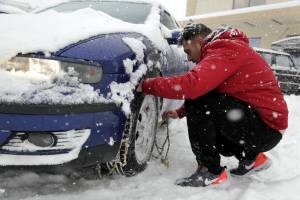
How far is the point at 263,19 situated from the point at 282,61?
753cm

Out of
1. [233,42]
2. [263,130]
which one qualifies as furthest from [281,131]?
[233,42]

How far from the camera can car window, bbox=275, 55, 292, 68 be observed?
11.8 m

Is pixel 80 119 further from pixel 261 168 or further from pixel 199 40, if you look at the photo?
pixel 261 168

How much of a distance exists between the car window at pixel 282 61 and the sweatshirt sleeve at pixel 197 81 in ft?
31.3

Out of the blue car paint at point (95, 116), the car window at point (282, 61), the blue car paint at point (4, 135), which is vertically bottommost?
the car window at point (282, 61)

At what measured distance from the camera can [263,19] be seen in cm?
1884

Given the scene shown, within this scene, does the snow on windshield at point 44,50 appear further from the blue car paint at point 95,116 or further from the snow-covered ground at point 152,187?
the snow-covered ground at point 152,187

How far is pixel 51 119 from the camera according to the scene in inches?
86.7

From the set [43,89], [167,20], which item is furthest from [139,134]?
[167,20]

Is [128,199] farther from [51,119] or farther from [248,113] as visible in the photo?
[248,113]

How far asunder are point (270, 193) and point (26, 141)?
154 cm

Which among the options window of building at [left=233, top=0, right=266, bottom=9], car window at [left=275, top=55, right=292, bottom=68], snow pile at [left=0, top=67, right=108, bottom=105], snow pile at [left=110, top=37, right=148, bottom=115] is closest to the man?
snow pile at [left=110, top=37, right=148, bottom=115]

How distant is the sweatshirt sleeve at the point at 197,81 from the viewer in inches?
104

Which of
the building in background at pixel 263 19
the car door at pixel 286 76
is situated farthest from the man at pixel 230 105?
the building in background at pixel 263 19
